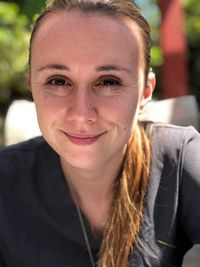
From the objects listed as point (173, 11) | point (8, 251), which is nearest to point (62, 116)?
point (8, 251)

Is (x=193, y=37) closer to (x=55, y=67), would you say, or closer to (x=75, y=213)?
(x=75, y=213)

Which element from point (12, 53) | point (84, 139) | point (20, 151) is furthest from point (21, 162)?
point (12, 53)

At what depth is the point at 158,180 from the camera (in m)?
1.59

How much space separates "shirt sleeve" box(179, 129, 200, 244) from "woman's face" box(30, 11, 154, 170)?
0.23 m

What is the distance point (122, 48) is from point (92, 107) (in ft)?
0.53

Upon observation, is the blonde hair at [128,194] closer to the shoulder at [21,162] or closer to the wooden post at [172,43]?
the shoulder at [21,162]

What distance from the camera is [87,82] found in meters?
1.36

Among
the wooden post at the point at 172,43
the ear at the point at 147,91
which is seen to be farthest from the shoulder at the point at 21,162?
the wooden post at the point at 172,43

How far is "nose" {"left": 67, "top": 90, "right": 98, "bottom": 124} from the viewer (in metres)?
1.34

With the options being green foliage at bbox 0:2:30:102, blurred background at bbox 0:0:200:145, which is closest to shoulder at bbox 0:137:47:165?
blurred background at bbox 0:0:200:145

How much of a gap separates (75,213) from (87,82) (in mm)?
422

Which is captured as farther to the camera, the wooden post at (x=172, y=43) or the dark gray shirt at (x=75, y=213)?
the wooden post at (x=172, y=43)

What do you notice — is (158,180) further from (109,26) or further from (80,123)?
(109,26)

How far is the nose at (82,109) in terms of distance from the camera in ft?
4.39
